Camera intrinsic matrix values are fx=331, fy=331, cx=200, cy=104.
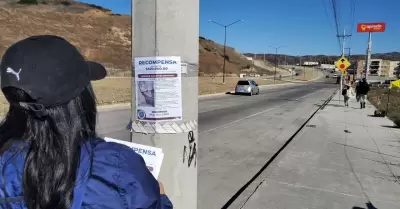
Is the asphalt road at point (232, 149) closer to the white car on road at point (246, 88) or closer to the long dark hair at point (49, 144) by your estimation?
the long dark hair at point (49, 144)

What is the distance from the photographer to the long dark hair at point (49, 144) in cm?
114

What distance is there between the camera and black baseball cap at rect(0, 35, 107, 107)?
115 centimetres

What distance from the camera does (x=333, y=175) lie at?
5.93 metres

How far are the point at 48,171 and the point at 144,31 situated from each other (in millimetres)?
1502

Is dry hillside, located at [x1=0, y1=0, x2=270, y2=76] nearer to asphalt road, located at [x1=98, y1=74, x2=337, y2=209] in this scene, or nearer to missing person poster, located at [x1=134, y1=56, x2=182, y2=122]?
asphalt road, located at [x1=98, y1=74, x2=337, y2=209]

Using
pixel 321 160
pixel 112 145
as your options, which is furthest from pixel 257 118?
pixel 112 145

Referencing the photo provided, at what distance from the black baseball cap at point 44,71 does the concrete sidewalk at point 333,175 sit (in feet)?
12.2

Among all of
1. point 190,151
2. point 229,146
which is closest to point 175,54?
point 190,151

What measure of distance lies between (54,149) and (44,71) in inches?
10.9

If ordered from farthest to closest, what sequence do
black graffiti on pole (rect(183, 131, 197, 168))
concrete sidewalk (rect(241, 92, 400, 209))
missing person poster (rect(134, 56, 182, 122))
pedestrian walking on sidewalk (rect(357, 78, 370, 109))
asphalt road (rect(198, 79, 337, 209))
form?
pedestrian walking on sidewalk (rect(357, 78, 370, 109))
asphalt road (rect(198, 79, 337, 209))
concrete sidewalk (rect(241, 92, 400, 209))
black graffiti on pole (rect(183, 131, 197, 168))
missing person poster (rect(134, 56, 182, 122))

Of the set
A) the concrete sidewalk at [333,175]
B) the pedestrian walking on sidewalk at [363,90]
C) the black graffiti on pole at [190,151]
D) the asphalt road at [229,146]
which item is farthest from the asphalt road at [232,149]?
the pedestrian walking on sidewalk at [363,90]

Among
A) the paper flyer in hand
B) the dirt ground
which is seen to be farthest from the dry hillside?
the paper flyer in hand

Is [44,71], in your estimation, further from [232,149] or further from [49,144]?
[232,149]

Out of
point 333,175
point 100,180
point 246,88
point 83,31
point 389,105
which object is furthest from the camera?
point 83,31
